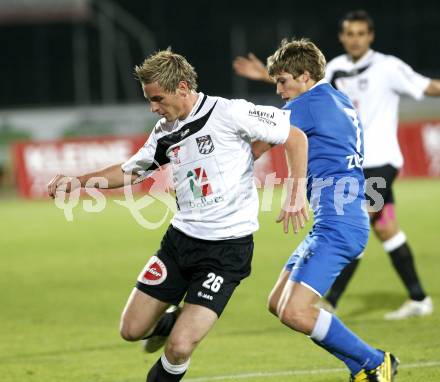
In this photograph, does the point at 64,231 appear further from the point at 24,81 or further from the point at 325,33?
the point at 325,33

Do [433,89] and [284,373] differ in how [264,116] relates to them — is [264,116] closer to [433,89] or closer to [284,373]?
[284,373]

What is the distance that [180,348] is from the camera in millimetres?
5379

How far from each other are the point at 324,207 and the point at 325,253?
306 millimetres

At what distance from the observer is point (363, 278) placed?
10555mm

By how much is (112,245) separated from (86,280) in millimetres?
2806

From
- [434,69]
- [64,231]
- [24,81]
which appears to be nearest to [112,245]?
[64,231]

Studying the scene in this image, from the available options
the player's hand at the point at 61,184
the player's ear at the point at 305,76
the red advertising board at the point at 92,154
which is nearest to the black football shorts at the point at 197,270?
the player's hand at the point at 61,184

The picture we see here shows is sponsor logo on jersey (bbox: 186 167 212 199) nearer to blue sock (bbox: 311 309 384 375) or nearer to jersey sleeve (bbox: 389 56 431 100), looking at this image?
blue sock (bbox: 311 309 384 375)

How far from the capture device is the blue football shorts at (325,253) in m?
5.73

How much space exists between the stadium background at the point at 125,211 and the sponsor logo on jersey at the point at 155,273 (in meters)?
0.94

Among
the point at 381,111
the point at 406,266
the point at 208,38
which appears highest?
the point at 381,111

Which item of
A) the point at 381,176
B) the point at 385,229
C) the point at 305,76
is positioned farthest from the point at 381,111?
the point at 305,76

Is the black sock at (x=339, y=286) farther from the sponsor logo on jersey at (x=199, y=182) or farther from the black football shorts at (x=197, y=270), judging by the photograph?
the sponsor logo on jersey at (x=199, y=182)

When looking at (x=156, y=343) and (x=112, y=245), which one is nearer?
(x=156, y=343)
